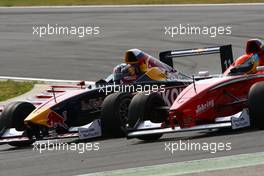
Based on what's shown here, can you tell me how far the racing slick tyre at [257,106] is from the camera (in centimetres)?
1241

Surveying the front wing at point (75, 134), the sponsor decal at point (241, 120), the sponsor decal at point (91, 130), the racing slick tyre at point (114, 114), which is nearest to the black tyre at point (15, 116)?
the front wing at point (75, 134)

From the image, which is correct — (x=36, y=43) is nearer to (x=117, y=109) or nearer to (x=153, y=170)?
(x=117, y=109)

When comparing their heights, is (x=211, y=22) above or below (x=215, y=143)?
above

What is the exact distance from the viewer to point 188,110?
1277 centimetres

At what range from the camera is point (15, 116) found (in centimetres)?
1434

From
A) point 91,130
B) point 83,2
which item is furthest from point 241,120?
point 83,2

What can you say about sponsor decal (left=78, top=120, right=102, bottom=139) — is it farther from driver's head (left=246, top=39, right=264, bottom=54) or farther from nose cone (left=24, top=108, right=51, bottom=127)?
driver's head (left=246, top=39, right=264, bottom=54)

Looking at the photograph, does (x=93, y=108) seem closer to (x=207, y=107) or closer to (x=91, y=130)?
(x=91, y=130)

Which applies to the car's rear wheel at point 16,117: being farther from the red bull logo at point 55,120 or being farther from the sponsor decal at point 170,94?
the sponsor decal at point 170,94

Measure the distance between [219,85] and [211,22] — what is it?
18653mm

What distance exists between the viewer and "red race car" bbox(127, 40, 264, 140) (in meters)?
12.5

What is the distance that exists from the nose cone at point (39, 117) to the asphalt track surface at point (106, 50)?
20.1 inches

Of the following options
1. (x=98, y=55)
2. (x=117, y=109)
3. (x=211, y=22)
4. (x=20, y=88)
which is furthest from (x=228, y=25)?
(x=117, y=109)

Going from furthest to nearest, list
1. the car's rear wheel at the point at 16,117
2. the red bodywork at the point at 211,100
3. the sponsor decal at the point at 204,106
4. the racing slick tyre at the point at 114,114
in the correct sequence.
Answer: the car's rear wheel at the point at 16,117, the racing slick tyre at the point at 114,114, the sponsor decal at the point at 204,106, the red bodywork at the point at 211,100
